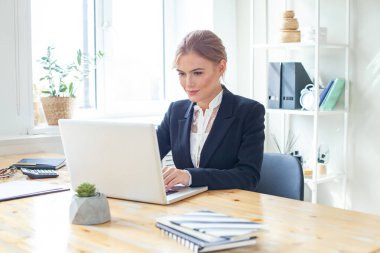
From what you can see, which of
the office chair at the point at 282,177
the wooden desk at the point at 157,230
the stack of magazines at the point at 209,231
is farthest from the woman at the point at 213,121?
the stack of magazines at the point at 209,231

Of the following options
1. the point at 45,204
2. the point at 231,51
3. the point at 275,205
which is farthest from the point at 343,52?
the point at 45,204

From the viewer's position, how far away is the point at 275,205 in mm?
1570

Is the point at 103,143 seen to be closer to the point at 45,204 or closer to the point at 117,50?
the point at 45,204

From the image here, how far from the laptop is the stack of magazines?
0.86ft

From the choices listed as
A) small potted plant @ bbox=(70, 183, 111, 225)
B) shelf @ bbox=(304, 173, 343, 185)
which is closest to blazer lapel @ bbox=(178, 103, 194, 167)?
small potted plant @ bbox=(70, 183, 111, 225)

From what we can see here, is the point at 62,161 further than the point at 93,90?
No

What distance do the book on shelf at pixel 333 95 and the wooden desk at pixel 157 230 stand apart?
1600 millimetres

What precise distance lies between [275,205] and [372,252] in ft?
1.45

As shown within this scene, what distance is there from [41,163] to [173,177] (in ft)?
2.73

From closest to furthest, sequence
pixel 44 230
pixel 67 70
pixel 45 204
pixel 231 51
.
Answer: pixel 44 230 → pixel 45 204 → pixel 67 70 → pixel 231 51

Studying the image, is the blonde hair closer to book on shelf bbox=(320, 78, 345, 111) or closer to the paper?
the paper

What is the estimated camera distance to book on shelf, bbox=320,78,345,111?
3.14 meters

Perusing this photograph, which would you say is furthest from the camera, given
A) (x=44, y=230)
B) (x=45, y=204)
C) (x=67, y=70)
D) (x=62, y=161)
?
(x=67, y=70)

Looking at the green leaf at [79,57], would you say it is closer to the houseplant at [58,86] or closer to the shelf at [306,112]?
the houseplant at [58,86]
